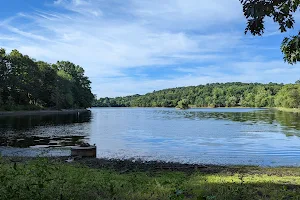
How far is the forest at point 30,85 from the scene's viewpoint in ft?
328

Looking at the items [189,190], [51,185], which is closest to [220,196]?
[189,190]

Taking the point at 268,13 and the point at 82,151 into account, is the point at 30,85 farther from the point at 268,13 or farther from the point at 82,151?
the point at 268,13

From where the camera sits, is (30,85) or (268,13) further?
(30,85)

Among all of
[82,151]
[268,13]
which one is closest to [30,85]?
[82,151]

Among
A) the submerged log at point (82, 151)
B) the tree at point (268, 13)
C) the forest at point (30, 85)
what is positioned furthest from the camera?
the forest at point (30, 85)

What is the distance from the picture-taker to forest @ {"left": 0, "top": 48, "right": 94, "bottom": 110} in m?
99.9

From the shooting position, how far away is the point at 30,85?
11206cm

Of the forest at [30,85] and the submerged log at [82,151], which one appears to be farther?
the forest at [30,85]

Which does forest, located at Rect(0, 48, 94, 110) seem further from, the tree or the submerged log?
the tree

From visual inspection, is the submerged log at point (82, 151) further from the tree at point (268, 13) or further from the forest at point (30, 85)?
the forest at point (30, 85)

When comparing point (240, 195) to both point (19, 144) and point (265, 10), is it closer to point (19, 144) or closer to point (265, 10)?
point (265, 10)

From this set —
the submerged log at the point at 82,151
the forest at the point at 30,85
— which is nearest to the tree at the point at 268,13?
the submerged log at the point at 82,151

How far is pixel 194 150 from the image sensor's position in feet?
96.8

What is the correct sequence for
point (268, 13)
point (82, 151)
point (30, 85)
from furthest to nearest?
point (30, 85) < point (82, 151) < point (268, 13)
